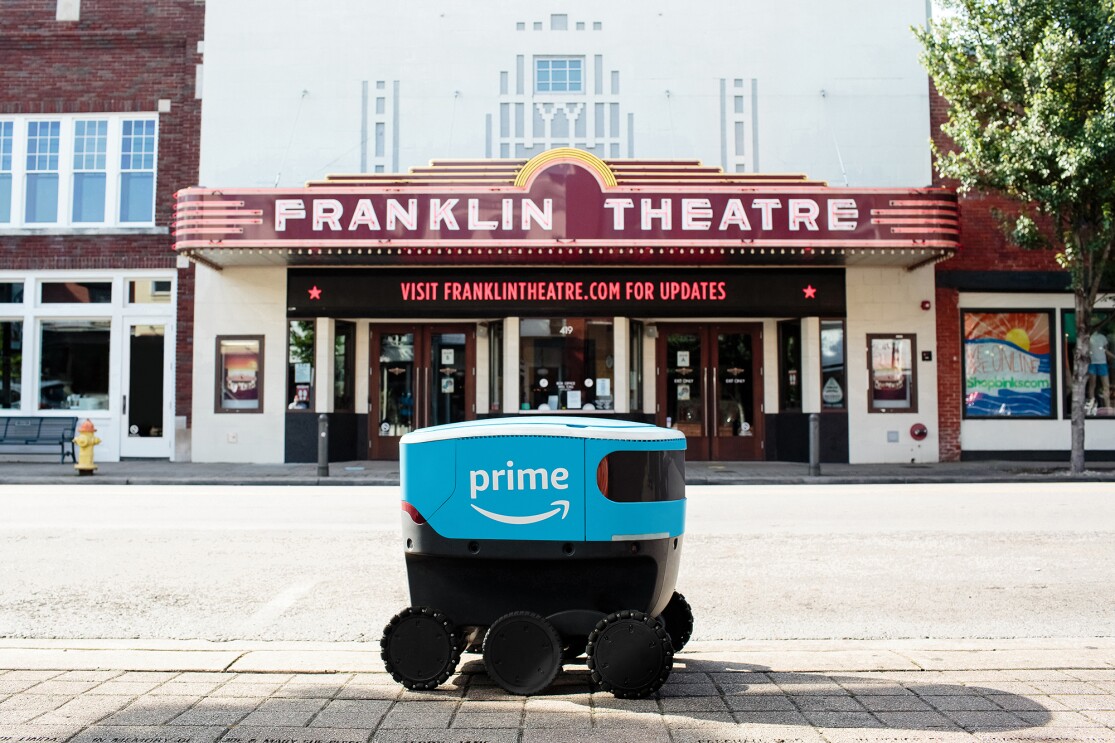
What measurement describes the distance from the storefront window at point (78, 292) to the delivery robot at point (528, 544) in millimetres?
17741

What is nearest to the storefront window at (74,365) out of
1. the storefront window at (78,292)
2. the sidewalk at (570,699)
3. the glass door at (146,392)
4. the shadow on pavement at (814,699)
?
the storefront window at (78,292)

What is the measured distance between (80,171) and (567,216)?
35.7 feet

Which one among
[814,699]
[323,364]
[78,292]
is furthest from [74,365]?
[814,699]

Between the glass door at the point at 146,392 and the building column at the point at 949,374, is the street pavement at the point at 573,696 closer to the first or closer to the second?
the building column at the point at 949,374

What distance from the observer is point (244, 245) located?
16781 mm

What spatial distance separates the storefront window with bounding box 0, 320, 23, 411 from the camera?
65.0 feet

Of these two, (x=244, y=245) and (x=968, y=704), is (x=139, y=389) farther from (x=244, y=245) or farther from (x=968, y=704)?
(x=968, y=704)

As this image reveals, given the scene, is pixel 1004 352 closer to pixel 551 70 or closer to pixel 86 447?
pixel 551 70

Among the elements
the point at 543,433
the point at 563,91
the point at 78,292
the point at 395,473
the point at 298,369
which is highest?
the point at 563,91

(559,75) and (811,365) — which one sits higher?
(559,75)

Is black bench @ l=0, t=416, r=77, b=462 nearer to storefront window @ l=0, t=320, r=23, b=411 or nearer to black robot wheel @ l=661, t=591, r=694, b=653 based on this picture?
storefront window @ l=0, t=320, r=23, b=411

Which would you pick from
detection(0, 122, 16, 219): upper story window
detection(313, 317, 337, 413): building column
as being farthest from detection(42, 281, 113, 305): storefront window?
detection(313, 317, 337, 413): building column

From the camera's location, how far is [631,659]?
423 cm

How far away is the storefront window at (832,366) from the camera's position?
18.9 metres
